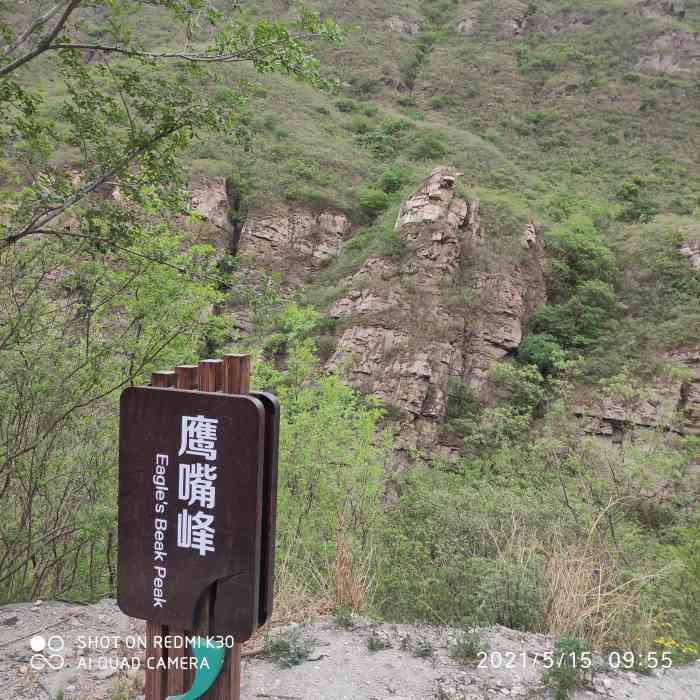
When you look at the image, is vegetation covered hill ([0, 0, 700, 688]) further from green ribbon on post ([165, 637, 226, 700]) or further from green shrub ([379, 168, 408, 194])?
green ribbon on post ([165, 637, 226, 700])

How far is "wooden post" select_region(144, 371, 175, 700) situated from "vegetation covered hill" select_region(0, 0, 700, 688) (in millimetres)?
1817

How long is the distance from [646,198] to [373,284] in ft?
53.2

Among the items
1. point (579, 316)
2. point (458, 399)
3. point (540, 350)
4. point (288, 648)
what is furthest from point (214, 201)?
point (288, 648)

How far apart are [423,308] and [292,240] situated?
686cm

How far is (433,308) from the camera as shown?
17.3 meters

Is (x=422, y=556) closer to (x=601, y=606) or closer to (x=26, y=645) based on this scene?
(x=601, y=606)

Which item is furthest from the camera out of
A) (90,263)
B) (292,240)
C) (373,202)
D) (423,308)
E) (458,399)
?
(373,202)

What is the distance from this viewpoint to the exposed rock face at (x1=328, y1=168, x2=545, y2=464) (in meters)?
16.0

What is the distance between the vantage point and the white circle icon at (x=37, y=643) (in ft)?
12.5

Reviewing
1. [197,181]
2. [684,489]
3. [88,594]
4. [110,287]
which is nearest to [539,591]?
[88,594]

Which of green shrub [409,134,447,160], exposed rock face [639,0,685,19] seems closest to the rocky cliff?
green shrub [409,134,447,160]

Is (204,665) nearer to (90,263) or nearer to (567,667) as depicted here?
(567,667)

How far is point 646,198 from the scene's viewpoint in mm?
25328
